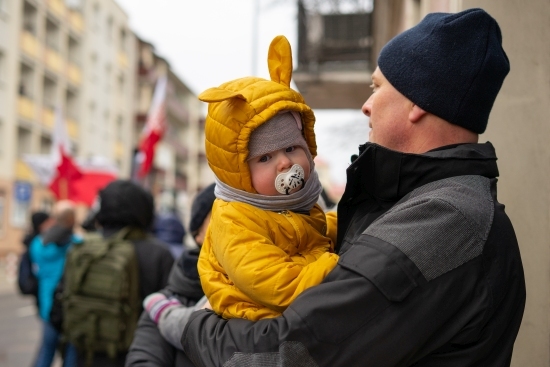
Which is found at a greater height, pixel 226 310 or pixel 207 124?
pixel 207 124

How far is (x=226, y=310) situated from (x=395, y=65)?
0.91 metres

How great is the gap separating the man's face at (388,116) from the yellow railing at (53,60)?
33.6 metres

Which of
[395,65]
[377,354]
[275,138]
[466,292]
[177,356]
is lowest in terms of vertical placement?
[177,356]

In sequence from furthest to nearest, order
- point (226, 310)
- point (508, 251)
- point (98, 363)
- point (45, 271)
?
point (45, 271) → point (98, 363) → point (226, 310) → point (508, 251)

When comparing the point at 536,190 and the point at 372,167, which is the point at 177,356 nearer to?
the point at 372,167

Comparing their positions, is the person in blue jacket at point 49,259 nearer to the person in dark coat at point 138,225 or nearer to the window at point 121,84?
the person in dark coat at point 138,225

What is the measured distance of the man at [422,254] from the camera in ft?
5.49

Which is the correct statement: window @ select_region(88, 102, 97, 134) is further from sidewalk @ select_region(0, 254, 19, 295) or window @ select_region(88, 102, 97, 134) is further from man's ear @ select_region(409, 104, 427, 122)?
man's ear @ select_region(409, 104, 427, 122)

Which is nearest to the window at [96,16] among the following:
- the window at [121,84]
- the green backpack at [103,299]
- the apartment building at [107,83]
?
the apartment building at [107,83]

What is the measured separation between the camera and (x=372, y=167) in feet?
6.73

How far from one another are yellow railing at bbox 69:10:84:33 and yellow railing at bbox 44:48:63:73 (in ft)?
9.59

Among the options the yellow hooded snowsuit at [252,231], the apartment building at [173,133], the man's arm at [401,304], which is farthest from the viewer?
the apartment building at [173,133]

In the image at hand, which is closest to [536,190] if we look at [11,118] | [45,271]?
[45,271]

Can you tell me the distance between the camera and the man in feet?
5.49
